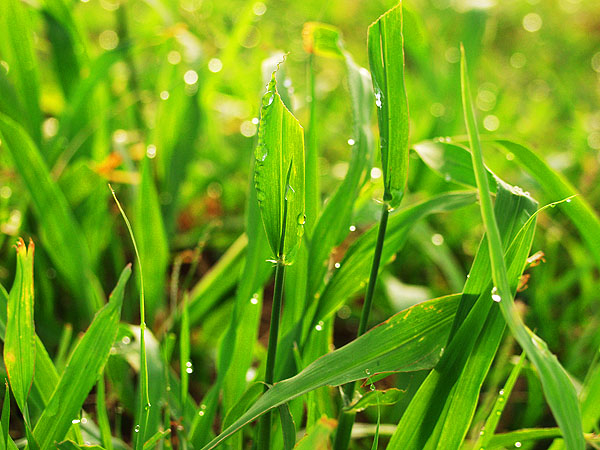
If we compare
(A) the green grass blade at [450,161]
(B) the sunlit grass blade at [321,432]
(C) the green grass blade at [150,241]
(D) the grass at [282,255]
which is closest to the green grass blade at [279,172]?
(D) the grass at [282,255]

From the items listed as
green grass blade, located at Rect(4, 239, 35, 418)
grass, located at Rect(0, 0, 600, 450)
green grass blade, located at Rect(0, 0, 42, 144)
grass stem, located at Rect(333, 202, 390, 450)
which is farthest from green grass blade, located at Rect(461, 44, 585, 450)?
green grass blade, located at Rect(0, 0, 42, 144)

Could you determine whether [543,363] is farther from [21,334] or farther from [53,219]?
[53,219]

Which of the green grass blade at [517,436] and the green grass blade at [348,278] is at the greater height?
the green grass blade at [348,278]

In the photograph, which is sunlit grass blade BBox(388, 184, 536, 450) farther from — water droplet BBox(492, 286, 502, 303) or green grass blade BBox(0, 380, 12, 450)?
green grass blade BBox(0, 380, 12, 450)

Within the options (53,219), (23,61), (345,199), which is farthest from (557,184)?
(23,61)

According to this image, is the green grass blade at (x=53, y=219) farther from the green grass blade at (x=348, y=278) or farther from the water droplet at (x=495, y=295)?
the water droplet at (x=495, y=295)

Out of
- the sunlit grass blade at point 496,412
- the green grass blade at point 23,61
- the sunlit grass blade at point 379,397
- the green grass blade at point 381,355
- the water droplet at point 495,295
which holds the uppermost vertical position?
the green grass blade at point 23,61

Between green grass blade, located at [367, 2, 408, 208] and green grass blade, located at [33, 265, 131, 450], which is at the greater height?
green grass blade, located at [367, 2, 408, 208]
